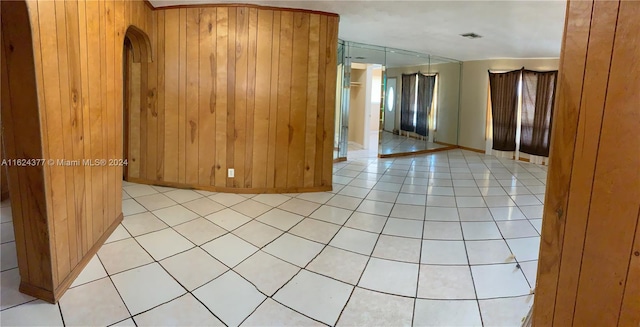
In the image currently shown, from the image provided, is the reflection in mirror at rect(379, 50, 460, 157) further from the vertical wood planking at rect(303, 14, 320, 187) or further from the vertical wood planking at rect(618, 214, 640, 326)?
the vertical wood planking at rect(618, 214, 640, 326)

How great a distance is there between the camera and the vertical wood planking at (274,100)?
12.4 feet

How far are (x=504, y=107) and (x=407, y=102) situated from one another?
225 centimetres

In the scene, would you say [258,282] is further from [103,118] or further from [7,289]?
[103,118]

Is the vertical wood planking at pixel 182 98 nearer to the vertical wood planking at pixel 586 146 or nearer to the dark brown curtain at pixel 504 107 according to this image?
the vertical wood planking at pixel 586 146

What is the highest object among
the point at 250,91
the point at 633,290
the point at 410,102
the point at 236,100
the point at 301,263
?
the point at 410,102

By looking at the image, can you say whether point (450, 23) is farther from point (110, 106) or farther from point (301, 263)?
point (110, 106)

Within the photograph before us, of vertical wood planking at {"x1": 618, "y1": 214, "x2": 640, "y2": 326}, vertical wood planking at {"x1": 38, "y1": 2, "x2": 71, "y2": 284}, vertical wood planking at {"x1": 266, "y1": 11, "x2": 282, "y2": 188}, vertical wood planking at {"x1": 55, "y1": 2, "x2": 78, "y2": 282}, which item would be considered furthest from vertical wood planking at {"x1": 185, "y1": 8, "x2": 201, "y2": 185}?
vertical wood planking at {"x1": 618, "y1": 214, "x2": 640, "y2": 326}

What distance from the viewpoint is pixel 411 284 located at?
2.11 metres

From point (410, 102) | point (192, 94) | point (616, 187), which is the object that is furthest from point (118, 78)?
point (410, 102)

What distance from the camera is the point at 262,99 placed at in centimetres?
385

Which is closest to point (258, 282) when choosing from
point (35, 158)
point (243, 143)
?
point (35, 158)

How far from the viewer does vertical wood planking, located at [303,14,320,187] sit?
3.88m

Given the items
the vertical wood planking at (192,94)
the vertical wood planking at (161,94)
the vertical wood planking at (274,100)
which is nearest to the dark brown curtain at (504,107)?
the vertical wood planking at (274,100)

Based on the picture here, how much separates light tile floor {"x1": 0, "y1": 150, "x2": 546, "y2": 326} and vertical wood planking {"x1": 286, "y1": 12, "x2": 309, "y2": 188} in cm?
36
